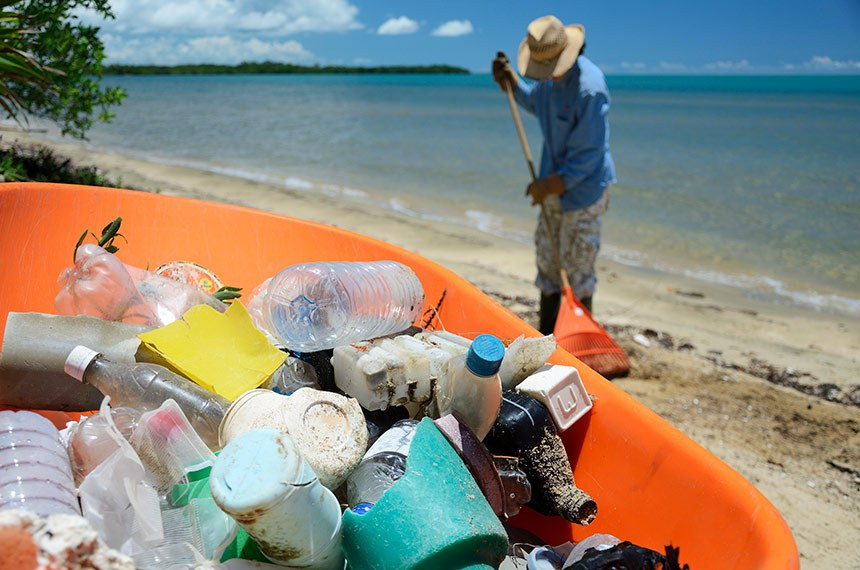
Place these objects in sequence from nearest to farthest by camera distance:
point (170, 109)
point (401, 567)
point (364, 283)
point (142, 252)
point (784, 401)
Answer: point (401, 567), point (364, 283), point (142, 252), point (784, 401), point (170, 109)

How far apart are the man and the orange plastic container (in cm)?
195

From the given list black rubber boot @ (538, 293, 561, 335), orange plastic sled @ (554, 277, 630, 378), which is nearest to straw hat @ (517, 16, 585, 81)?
orange plastic sled @ (554, 277, 630, 378)

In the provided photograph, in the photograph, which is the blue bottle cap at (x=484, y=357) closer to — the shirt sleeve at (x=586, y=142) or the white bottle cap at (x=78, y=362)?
the white bottle cap at (x=78, y=362)

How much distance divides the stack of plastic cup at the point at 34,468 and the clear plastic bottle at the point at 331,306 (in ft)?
2.47

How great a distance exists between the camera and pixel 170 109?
28781 mm

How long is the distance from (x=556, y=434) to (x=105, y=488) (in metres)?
1.15

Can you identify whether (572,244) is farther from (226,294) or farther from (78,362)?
(78,362)

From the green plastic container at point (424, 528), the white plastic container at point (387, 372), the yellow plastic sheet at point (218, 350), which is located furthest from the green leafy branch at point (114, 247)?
the green plastic container at point (424, 528)

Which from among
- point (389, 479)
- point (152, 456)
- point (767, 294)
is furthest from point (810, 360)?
point (152, 456)

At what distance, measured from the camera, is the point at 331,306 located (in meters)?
2.27

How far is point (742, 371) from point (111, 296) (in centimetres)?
409

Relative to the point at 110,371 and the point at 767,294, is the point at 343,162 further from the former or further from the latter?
the point at 110,371

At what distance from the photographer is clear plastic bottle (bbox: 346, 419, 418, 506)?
5.10ft

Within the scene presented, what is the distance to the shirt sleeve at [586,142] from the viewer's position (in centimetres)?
407
